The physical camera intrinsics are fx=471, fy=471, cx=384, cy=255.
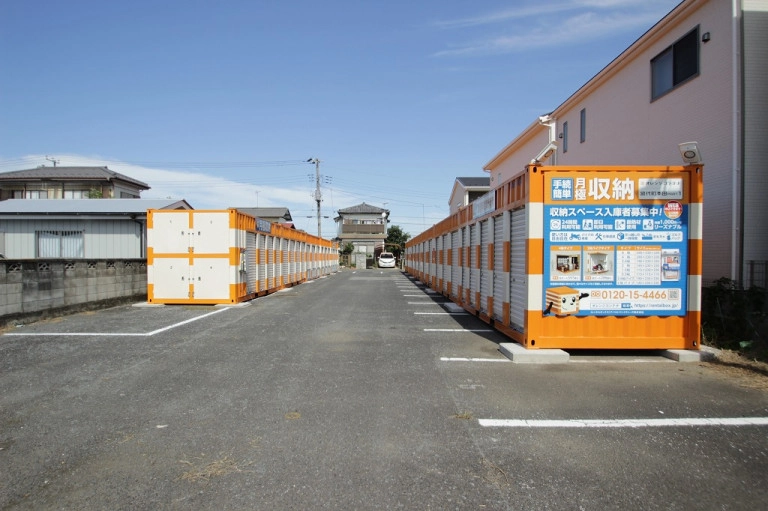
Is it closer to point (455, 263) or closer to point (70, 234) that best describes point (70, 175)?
point (70, 234)

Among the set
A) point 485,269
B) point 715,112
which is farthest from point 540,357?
point 715,112

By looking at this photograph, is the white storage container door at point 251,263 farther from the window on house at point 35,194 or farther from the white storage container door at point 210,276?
the window on house at point 35,194

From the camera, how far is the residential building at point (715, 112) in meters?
8.71

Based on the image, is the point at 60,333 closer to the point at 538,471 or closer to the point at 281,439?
the point at 281,439

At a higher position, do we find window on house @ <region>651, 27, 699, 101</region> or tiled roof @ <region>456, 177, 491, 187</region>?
tiled roof @ <region>456, 177, 491, 187</region>

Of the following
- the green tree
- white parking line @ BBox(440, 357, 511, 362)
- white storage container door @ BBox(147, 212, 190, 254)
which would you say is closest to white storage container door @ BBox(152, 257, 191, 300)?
white storage container door @ BBox(147, 212, 190, 254)

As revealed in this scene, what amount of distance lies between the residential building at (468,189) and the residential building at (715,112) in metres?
21.6

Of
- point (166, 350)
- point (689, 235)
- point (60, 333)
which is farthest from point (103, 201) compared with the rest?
point (689, 235)

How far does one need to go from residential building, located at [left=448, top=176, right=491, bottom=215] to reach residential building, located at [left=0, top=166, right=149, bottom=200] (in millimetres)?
25176

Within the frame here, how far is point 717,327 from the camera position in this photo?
8.07 metres

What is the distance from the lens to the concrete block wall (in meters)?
9.42

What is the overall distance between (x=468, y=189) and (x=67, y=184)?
30744 mm

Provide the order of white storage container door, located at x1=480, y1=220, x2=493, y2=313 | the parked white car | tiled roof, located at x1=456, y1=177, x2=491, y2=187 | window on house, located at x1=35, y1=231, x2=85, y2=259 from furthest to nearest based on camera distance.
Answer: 1. the parked white car
2. tiled roof, located at x1=456, y1=177, x2=491, y2=187
3. window on house, located at x1=35, y1=231, x2=85, y2=259
4. white storage container door, located at x1=480, y1=220, x2=493, y2=313

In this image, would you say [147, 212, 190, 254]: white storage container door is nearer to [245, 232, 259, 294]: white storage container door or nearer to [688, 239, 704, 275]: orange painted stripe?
[245, 232, 259, 294]: white storage container door
